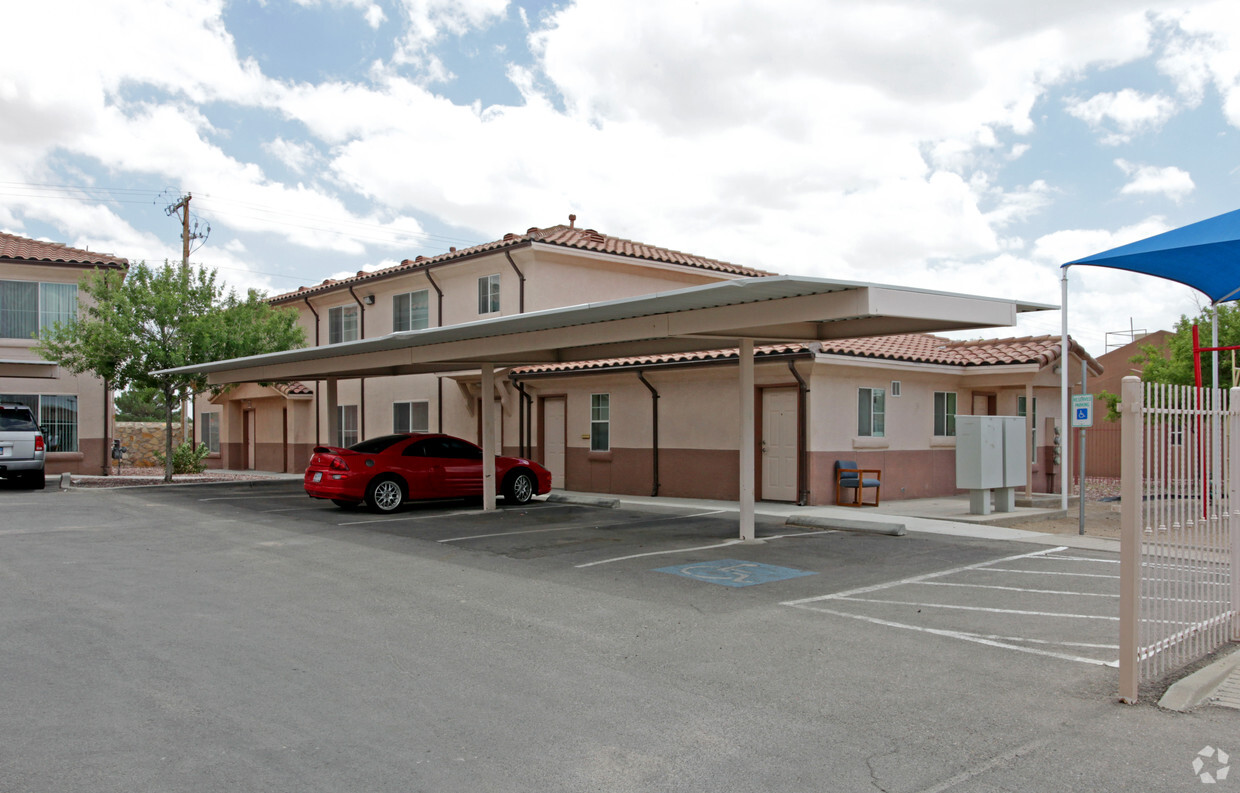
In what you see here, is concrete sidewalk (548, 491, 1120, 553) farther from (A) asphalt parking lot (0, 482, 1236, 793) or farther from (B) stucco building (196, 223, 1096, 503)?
(A) asphalt parking lot (0, 482, 1236, 793)

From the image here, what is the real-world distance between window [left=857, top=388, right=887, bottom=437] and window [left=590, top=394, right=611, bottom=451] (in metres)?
5.50

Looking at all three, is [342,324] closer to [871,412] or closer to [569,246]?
[569,246]

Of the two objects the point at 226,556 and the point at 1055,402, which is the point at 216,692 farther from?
the point at 1055,402

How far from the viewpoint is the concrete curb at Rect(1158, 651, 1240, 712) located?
520 centimetres

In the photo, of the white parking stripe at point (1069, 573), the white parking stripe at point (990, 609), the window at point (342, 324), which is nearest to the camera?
the white parking stripe at point (990, 609)

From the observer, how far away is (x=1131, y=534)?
5340 millimetres

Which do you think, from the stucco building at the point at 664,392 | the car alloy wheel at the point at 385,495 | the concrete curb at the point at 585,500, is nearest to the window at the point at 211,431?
the stucco building at the point at 664,392

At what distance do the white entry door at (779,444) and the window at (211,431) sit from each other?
23.6 metres

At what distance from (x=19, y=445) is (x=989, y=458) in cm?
1960

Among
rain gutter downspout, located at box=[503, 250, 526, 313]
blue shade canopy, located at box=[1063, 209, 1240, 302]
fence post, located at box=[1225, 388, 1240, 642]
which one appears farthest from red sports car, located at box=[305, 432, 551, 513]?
fence post, located at box=[1225, 388, 1240, 642]

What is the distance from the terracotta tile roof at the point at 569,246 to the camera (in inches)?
836

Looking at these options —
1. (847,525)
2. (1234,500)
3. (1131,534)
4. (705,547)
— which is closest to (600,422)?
(847,525)

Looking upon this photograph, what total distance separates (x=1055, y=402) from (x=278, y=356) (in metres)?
18.1

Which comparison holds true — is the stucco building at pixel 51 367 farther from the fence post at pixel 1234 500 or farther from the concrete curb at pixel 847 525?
the fence post at pixel 1234 500
